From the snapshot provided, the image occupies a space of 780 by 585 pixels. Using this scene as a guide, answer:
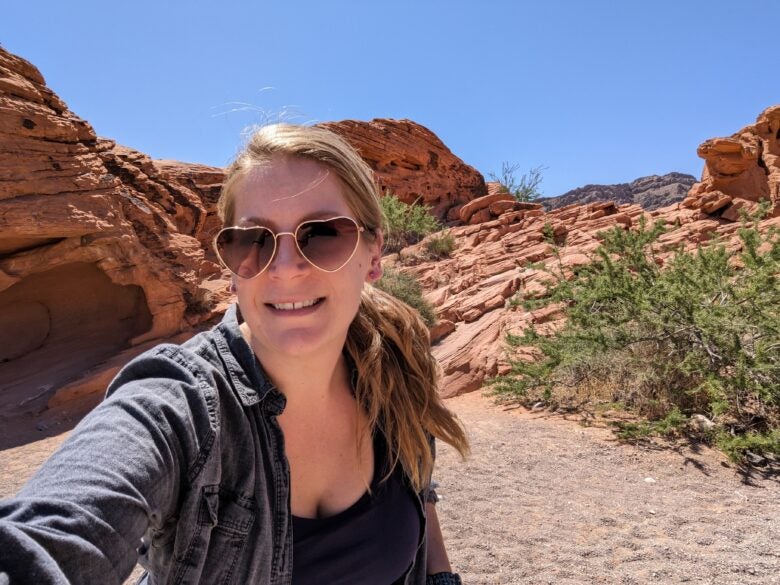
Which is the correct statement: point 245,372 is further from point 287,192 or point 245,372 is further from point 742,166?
point 742,166

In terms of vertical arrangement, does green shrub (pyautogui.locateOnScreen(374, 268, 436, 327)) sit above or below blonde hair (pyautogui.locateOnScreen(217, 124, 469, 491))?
below

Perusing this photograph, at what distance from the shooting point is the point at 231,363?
1.17 m

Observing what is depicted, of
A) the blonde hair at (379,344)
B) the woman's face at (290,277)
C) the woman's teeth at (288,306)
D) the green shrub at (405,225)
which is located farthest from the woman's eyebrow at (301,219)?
the green shrub at (405,225)

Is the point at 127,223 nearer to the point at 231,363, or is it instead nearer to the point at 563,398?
the point at 563,398

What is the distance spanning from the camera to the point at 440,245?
17.0m

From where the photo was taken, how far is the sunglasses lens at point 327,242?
1.27 m

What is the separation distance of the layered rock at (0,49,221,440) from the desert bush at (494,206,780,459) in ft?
22.9

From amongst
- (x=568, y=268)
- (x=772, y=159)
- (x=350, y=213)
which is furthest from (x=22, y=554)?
(x=772, y=159)

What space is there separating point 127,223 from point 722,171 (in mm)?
18093

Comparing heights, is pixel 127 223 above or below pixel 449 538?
above

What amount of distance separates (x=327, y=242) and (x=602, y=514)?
12.6 ft

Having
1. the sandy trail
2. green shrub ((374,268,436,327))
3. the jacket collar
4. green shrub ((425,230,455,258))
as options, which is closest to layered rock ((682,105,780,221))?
green shrub ((425,230,455,258))

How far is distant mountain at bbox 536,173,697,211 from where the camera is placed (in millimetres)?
45062

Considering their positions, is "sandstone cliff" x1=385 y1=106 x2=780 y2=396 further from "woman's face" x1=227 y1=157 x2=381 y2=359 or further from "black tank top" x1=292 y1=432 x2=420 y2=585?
"woman's face" x1=227 y1=157 x2=381 y2=359
